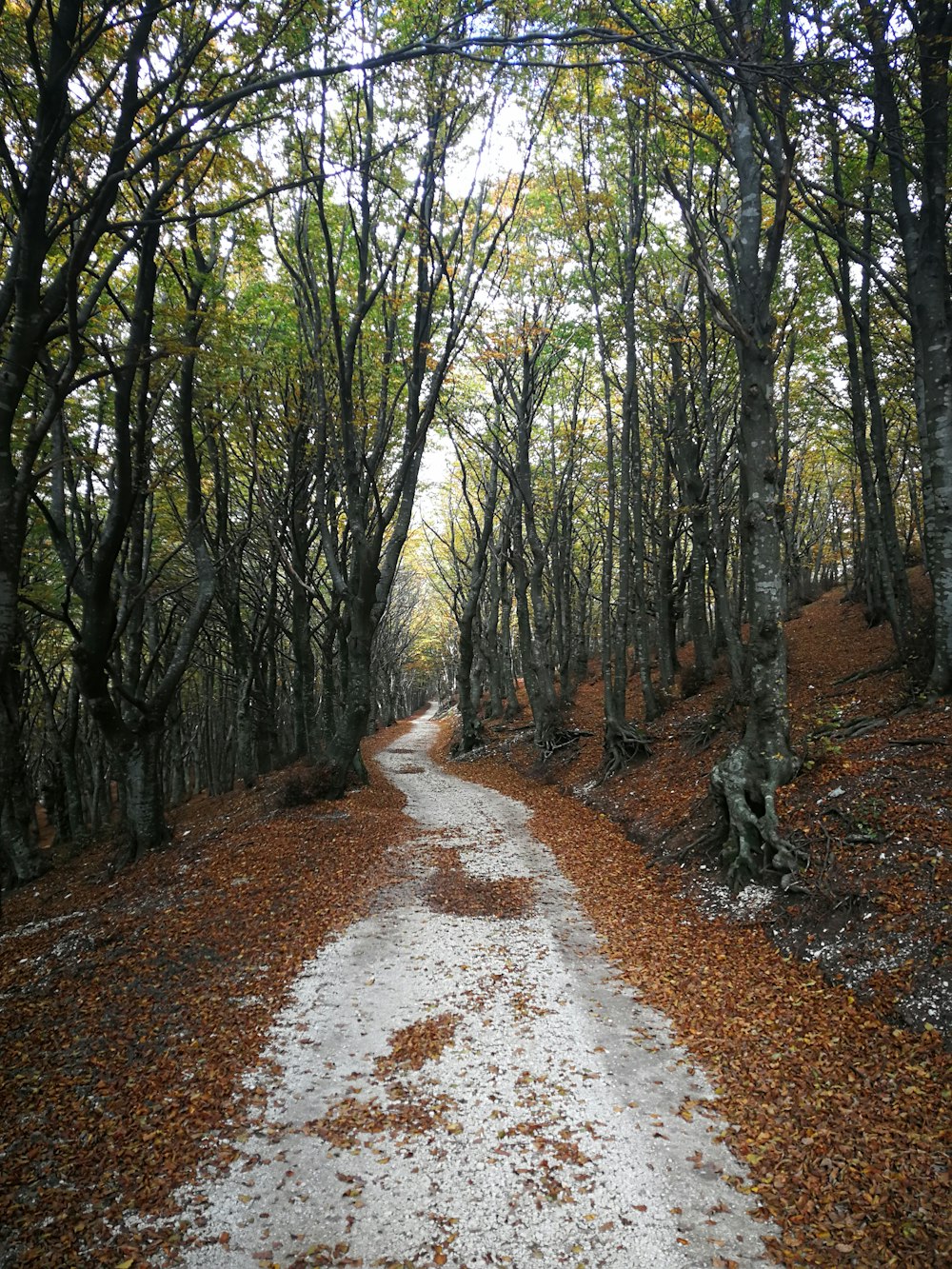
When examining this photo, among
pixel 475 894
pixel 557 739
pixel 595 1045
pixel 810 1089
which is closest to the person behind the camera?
pixel 810 1089

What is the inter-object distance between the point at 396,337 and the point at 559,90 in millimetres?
5951

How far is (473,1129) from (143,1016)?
9.84 feet

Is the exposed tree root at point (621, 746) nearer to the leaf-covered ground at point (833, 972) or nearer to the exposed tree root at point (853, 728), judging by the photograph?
the leaf-covered ground at point (833, 972)

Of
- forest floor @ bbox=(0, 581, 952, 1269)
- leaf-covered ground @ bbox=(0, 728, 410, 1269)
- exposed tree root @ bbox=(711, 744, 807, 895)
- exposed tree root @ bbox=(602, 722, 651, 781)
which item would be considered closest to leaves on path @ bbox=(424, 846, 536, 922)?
forest floor @ bbox=(0, 581, 952, 1269)

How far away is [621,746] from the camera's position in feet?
46.5

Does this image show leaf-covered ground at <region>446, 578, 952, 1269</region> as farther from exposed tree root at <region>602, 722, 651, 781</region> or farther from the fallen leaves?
exposed tree root at <region>602, 722, 651, 781</region>

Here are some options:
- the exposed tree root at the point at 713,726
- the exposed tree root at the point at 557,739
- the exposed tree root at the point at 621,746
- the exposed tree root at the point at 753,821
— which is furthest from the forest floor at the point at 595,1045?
the exposed tree root at the point at 557,739

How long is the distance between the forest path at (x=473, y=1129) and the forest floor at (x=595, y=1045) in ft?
0.11

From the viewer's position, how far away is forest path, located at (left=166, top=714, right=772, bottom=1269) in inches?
125

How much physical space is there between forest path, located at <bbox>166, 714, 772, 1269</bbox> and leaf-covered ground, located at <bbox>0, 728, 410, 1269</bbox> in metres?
0.32

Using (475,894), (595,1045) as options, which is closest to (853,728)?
(475,894)

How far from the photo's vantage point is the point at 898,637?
11.2 metres

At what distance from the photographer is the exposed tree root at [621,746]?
14.0m

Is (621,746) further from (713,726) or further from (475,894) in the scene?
(475,894)
